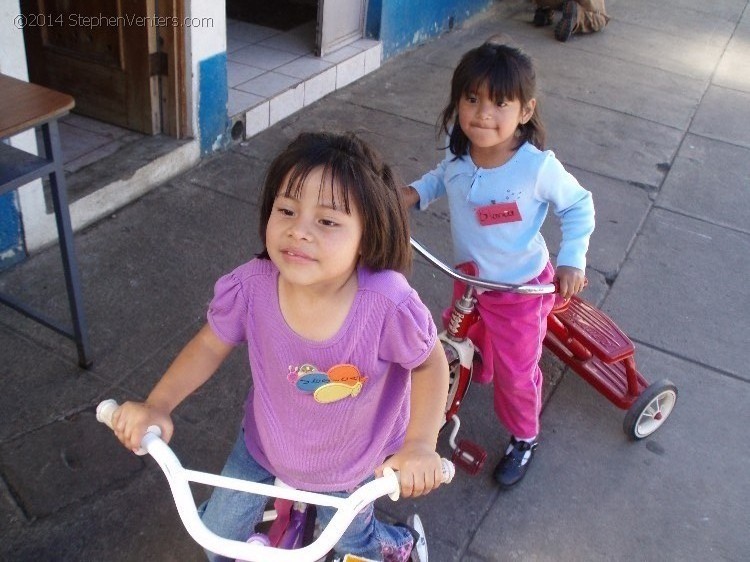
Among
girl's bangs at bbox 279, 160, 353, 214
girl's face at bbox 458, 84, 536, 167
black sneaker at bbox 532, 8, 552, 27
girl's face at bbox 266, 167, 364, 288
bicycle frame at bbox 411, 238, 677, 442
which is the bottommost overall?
black sneaker at bbox 532, 8, 552, 27

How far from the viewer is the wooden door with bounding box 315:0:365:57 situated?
5.69 metres

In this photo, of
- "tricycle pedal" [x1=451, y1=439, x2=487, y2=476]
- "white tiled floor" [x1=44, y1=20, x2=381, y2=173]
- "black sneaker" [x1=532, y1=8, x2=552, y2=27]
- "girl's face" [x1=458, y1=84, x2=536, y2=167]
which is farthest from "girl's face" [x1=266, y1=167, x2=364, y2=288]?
"black sneaker" [x1=532, y1=8, x2=552, y2=27]

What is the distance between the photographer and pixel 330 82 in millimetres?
5656

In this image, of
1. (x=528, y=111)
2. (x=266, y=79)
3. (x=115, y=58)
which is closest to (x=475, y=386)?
(x=528, y=111)

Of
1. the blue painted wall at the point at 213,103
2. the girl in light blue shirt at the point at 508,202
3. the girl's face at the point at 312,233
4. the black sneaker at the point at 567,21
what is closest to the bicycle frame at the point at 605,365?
the girl in light blue shirt at the point at 508,202

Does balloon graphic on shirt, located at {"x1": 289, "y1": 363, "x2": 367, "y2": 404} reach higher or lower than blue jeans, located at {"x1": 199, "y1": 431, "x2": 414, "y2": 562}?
higher

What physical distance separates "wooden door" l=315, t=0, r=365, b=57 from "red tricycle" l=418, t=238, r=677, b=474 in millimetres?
3366

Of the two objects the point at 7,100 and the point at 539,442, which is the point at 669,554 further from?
the point at 7,100

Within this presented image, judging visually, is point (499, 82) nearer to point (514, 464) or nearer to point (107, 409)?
point (514, 464)

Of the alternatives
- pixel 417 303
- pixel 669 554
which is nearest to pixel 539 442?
pixel 669 554

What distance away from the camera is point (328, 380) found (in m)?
1.63

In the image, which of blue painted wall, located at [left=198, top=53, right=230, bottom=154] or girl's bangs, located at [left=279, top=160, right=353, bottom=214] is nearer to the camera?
girl's bangs, located at [left=279, top=160, right=353, bottom=214]

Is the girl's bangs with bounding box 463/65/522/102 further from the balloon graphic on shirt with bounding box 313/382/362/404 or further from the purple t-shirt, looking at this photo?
the balloon graphic on shirt with bounding box 313/382/362/404

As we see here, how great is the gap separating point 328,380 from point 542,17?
718 cm
